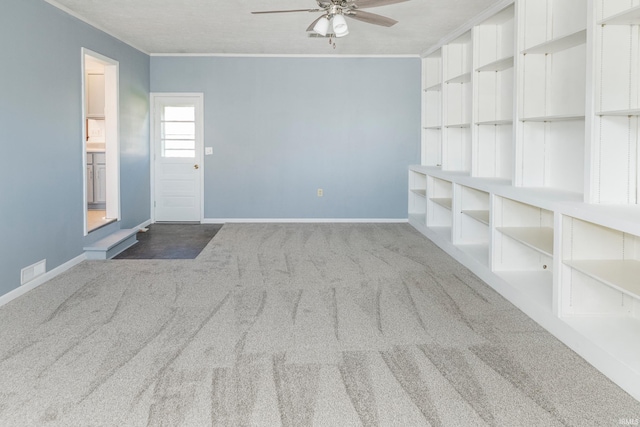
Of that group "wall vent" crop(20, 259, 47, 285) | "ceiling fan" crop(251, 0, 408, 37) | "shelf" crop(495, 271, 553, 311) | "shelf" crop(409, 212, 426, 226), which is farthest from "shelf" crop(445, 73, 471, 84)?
"wall vent" crop(20, 259, 47, 285)

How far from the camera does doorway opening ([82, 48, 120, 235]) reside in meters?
5.51

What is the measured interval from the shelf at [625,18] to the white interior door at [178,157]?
5.83m

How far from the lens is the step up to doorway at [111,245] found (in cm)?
511

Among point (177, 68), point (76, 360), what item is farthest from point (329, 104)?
point (76, 360)

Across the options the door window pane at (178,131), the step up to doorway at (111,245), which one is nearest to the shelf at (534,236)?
the step up to doorway at (111,245)

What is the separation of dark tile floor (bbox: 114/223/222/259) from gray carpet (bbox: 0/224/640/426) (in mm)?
740

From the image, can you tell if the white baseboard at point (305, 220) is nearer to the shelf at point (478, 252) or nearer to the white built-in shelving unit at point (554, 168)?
the white built-in shelving unit at point (554, 168)

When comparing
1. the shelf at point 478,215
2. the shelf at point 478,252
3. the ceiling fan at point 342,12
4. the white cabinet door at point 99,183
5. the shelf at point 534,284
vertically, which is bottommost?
the shelf at point 534,284

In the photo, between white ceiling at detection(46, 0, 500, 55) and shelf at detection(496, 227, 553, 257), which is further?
white ceiling at detection(46, 0, 500, 55)

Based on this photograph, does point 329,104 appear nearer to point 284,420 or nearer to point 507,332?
point 507,332

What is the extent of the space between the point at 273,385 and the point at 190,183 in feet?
18.7

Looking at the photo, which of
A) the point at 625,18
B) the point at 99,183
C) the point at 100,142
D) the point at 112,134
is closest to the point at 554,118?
the point at 625,18

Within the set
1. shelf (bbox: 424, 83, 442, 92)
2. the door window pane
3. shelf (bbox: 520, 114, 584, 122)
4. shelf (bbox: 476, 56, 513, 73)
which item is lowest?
shelf (bbox: 520, 114, 584, 122)

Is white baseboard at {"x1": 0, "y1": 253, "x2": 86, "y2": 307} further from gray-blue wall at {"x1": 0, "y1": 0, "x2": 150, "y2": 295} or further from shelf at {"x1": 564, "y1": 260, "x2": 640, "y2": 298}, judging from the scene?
shelf at {"x1": 564, "y1": 260, "x2": 640, "y2": 298}
